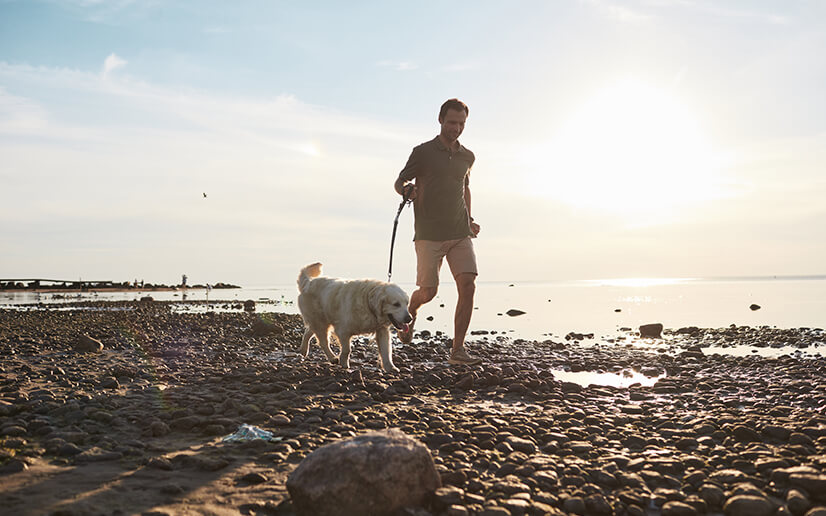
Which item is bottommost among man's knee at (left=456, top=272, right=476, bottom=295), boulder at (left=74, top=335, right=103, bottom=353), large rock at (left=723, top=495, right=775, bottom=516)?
boulder at (left=74, top=335, right=103, bottom=353)

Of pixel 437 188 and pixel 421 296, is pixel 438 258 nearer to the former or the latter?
pixel 421 296

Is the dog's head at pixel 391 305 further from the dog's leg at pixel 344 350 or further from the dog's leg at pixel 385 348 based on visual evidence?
the dog's leg at pixel 344 350

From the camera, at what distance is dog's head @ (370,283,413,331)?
7121 mm

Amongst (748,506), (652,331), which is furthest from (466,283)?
(652,331)

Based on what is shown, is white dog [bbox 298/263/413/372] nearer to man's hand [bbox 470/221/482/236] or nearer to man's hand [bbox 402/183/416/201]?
man's hand [bbox 402/183/416/201]

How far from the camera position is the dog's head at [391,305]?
7.12 metres

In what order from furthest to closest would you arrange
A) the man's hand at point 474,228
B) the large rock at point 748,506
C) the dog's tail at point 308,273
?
the dog's tail at point 308,273, the man's hand at point 474,228, the large rock at point 748,506

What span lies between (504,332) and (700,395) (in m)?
10.7

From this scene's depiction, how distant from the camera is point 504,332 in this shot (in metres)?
17.4

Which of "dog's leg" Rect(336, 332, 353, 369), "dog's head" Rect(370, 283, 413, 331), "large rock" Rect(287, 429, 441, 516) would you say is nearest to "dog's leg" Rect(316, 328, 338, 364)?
"dog's leg" Rect(336, 332, 353, 369)

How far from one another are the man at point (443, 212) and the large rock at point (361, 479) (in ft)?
16.9

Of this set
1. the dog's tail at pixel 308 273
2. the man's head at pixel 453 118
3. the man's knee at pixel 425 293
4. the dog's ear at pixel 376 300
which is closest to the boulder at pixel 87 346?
the dog's tail at pixel 308 273

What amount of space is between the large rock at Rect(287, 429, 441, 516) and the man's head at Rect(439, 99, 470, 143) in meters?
5.90

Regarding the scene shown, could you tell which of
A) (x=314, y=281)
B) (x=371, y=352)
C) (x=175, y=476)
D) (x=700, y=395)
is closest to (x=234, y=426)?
(x=175, y=476)
